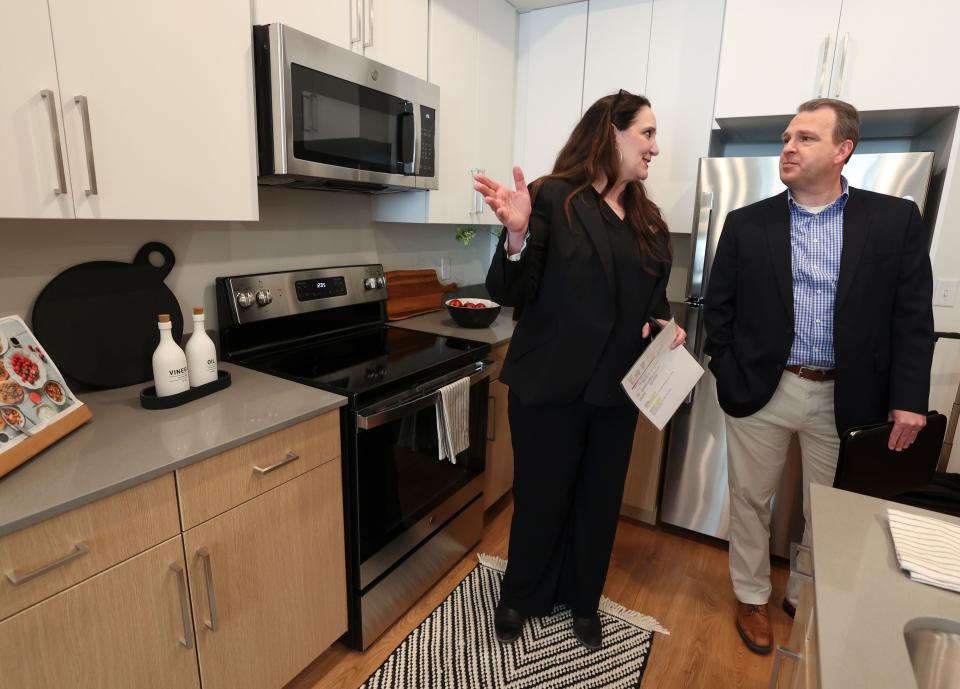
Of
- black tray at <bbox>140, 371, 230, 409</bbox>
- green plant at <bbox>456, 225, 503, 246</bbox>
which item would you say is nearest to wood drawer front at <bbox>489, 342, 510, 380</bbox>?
green plant at <bbox>456, 225, 503, 246</bbox>

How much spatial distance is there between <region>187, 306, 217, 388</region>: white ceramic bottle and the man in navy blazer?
1.43 meters

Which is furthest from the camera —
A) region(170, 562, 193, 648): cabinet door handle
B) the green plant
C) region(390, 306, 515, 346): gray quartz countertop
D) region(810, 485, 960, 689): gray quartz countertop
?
the green plant

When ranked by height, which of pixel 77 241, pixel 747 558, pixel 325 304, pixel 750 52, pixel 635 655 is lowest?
pixel 635 655

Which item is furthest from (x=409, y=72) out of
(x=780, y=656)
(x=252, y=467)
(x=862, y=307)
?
(x=780, y=656)

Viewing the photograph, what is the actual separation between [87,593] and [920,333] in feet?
6.53

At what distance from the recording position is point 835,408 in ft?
4.96

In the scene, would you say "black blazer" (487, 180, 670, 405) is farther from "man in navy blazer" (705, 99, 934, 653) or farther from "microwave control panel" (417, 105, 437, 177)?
"microwave control panel" (417, 105, 437, 177)

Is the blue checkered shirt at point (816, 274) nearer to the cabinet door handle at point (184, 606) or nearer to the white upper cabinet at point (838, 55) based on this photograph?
the white upper cabinet at point (838, 55)

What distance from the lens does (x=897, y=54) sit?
1.79m

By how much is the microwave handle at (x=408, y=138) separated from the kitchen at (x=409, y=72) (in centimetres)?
16

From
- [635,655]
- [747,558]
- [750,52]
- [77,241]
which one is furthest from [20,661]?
[750,52]

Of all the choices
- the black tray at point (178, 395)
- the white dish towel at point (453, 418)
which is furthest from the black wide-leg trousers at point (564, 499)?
the black tray at point (178, 395)

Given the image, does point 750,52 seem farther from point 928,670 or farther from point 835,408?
point 928,670

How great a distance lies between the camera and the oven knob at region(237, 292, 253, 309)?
5.46ft
